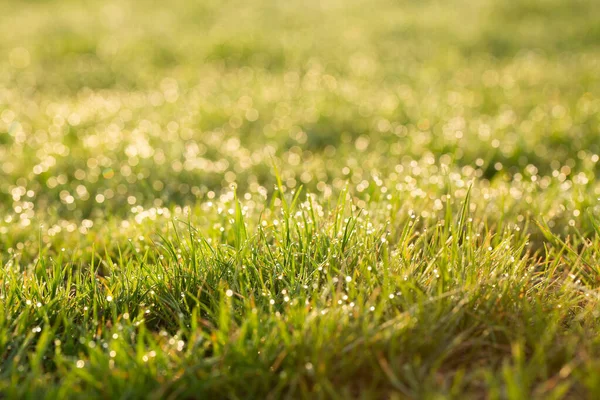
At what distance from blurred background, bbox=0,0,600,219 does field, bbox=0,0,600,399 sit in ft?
0.12

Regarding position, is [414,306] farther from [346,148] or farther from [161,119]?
[161,119]

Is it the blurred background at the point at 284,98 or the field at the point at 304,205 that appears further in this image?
the blurred background at the point at 284,98

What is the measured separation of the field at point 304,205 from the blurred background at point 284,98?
38mm

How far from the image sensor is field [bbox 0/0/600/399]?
6.55 feet

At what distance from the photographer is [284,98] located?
249 inches

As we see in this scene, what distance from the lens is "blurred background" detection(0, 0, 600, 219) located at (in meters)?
4.47

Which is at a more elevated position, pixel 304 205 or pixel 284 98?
pixel 284 98

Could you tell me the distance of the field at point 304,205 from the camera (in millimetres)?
1995

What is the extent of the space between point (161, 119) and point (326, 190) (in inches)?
104

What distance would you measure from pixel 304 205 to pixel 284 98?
3.58 meters

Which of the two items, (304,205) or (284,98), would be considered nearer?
(304,205)

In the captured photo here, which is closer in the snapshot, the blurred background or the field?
the field

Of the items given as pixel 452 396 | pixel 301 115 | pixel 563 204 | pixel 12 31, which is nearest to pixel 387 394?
pixel 452 396

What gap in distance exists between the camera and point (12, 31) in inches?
405
